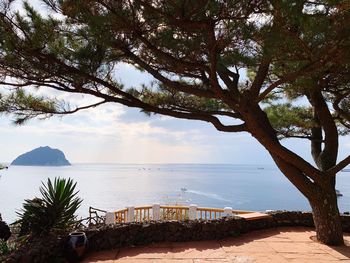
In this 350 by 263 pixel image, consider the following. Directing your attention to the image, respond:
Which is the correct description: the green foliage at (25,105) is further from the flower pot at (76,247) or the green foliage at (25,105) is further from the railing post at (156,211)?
the railing post at (156,211)

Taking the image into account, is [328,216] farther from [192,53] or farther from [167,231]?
[192,53]

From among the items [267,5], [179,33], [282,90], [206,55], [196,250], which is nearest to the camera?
[267,5]

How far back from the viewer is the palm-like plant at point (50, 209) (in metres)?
4.39

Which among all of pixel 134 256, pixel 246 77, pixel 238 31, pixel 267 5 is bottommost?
pixel 134 256

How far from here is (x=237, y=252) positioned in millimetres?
4320

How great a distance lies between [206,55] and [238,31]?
2.27ft

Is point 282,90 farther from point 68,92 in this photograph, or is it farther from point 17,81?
point 17,81

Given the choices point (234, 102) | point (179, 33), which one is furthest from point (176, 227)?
point (179, 33)

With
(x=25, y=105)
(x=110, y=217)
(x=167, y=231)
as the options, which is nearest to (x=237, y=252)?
(x=167, y=231)

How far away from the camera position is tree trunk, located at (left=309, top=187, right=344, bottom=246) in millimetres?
4641

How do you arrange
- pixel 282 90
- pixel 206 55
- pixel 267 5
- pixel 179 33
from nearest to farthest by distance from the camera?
1. pixel 267 5
2. pixel 179 33
3. pixel 206 55
4. pixel 282 90

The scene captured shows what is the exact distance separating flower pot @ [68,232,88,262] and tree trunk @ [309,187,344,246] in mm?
3185

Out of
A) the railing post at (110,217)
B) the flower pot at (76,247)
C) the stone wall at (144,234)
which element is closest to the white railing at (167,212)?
the railing post at (110,217)

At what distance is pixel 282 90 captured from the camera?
19.7 ft
